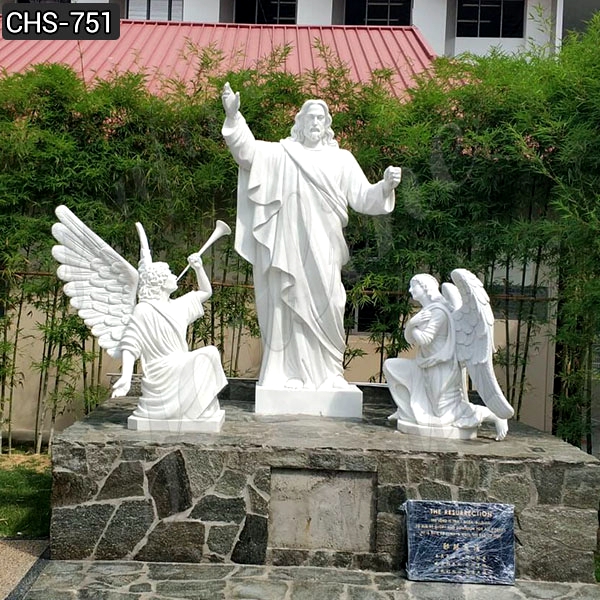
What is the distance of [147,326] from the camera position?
409 centimetres

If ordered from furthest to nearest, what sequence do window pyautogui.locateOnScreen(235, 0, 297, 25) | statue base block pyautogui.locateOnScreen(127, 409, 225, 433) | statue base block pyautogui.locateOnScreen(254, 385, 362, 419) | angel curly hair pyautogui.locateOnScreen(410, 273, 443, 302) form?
window pyautogui.locateOnScreen(235, 0, 297, 25) → statue base block pyautogui.locateOnScreen(254, 385, 362, 419) → angel curly hair pyautogui.locateOnScreen(410, 273, 443, 302) → statue base block pyautogui.locateOnScreen(127, 409, 225, 433)

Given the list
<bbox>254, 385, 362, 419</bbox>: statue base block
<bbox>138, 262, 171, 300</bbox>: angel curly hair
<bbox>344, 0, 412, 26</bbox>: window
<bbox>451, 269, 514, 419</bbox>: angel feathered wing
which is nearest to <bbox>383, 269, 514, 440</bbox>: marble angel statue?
<bbox>451, 269, 514, 419</bbox>: angel feathered wing

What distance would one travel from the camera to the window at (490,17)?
422 inches

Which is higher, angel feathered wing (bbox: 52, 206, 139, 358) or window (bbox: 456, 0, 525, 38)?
window (bbox: 456, 0, 525, 38)

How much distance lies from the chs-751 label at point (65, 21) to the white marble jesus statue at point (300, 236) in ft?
3.41

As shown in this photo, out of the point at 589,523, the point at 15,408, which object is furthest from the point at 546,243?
the point at 15,408

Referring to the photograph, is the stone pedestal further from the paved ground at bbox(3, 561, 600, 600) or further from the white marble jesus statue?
the white marble jesus statue

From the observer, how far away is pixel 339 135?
609 cm

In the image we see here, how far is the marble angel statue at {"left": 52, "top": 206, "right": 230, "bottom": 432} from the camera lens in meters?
4.04

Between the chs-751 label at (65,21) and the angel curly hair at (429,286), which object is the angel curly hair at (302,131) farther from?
the chs-751 label at (65,21)

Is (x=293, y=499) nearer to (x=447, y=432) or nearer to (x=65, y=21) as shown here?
(x=447, y=432)

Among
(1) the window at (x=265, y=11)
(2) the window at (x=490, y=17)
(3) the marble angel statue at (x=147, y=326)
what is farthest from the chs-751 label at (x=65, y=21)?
(2) the window at (x=490, y=17)

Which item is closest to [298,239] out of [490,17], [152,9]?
[152,9]

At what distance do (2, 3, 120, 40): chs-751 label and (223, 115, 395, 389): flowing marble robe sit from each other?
1.02 metres
